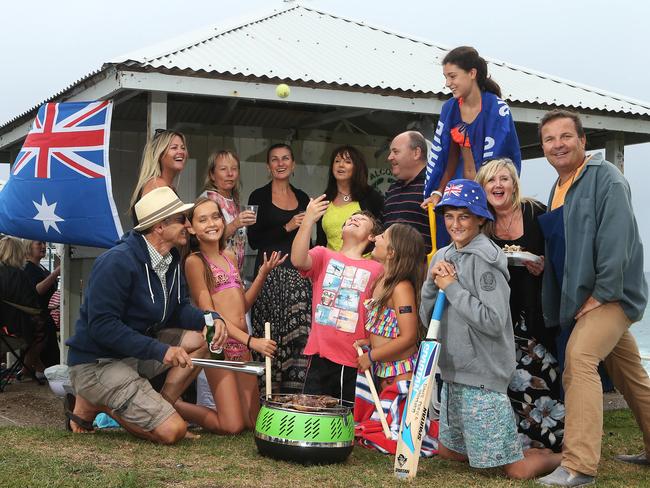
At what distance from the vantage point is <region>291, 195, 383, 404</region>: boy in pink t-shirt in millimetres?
5450

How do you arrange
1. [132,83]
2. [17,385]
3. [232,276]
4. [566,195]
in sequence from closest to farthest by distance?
[566,195], [232,276], [132,83], [17,385]

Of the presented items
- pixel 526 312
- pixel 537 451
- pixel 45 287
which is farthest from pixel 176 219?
pixel 45 287

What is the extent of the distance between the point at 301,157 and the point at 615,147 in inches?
138

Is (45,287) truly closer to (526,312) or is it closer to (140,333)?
(140,333)

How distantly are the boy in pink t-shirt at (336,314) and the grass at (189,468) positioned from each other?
57cm

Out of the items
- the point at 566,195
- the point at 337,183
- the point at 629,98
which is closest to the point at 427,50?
the point at 629,98

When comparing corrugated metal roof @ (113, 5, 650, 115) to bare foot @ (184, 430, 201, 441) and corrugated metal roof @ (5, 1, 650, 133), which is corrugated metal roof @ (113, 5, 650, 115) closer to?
corrugated metal roof @ (5, 1, 650, 133)

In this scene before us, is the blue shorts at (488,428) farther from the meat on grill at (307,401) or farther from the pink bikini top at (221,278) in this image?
the pink bikini top at (221,278)

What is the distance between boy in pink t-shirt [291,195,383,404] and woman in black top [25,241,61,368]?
4.01 m

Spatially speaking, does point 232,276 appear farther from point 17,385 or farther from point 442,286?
point 17,385

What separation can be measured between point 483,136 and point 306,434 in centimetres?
237

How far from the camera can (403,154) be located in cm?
603

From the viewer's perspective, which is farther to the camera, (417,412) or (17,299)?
(17,299)

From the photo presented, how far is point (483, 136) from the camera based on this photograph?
17.9 ft
